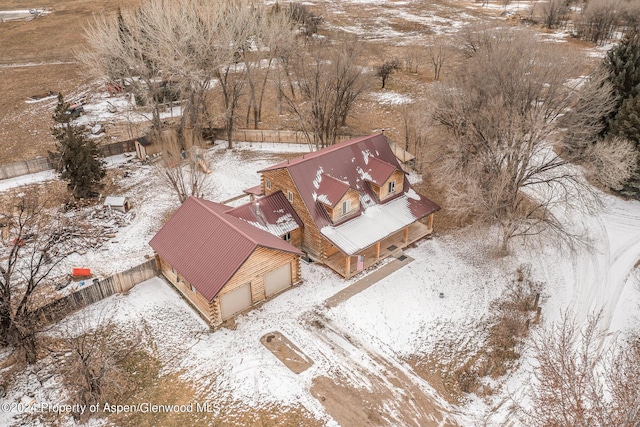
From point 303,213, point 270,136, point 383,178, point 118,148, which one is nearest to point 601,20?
point 270,136

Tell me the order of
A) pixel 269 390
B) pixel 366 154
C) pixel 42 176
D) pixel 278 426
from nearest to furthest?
pixel 278 426 → pixel 269 390 → pixel 366 154 → pixel 42 176

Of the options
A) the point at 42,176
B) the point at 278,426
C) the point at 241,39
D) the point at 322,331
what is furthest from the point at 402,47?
the point at 278,426

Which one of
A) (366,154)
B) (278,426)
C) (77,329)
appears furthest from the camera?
(366,154)

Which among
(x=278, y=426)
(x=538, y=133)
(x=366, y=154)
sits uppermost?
(x=538, y=133)

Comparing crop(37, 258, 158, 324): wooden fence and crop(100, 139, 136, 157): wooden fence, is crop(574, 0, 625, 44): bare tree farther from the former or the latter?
crop(37, 258, 158, 324): wooden fence

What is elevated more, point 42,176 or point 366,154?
point 366,154

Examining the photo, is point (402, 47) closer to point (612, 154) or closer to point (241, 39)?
point (241, 39)

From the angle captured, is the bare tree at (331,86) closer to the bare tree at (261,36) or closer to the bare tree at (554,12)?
A: the bare tree at (261,36)

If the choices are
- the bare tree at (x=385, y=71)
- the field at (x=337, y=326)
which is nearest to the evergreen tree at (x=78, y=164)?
the field at (x=337, y=326)
